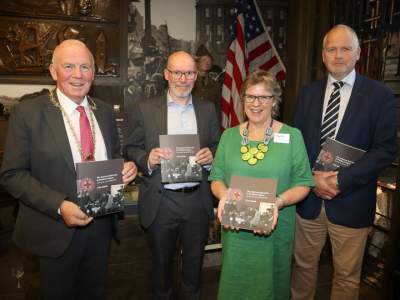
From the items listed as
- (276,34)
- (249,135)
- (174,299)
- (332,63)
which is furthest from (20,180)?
(276,34)

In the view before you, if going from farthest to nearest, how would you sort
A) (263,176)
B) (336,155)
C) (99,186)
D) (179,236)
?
(179,236)
(336,155)
(263,176)
(99,186)

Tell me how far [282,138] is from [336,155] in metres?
0.39

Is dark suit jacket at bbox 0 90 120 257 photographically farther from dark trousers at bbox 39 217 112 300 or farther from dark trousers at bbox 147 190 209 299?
dark trousers at bbox 147 190 209 299

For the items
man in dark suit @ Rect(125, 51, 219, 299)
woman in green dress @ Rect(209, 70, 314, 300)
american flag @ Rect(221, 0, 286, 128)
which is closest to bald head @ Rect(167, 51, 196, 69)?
man in dark suit @ Rect(125, 51, 219, 299)

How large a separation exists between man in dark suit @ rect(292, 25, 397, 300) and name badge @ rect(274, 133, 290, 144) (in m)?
0.38

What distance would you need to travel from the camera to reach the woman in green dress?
6.03ft

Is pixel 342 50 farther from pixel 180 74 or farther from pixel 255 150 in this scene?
pixel 180 74

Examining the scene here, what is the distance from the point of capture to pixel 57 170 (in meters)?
1.69

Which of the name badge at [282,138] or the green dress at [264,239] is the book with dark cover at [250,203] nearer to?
the green dress at [264,239]

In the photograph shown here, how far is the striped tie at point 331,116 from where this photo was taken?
83.2 inches

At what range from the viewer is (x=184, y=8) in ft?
13.7

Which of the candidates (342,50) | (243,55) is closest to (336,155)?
(342,50)

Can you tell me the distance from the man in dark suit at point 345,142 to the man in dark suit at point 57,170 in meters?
1.20

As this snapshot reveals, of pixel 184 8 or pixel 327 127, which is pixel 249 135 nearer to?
pixel 327 127
